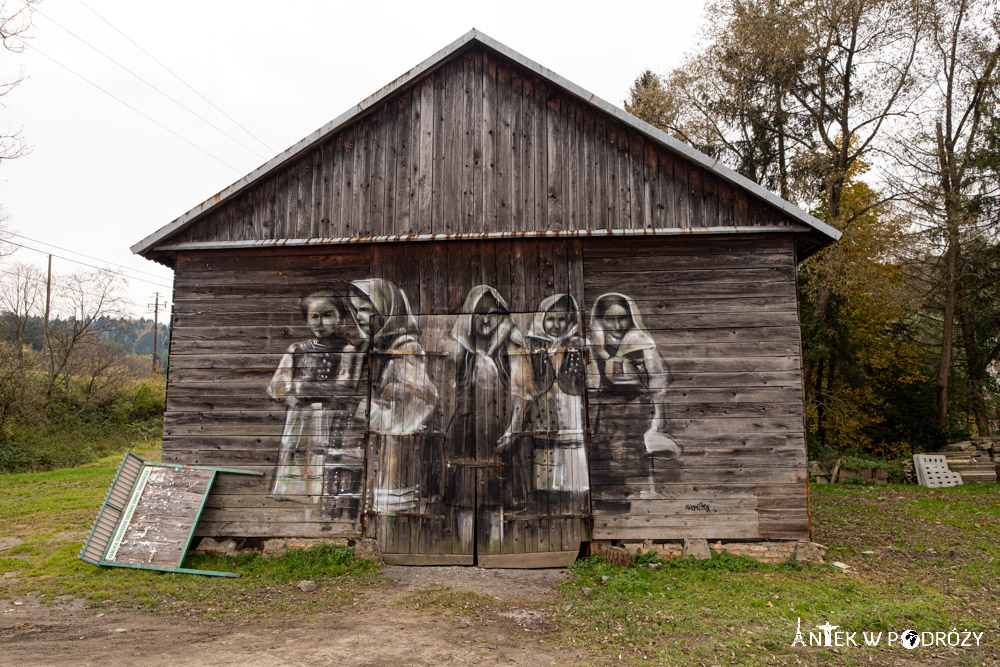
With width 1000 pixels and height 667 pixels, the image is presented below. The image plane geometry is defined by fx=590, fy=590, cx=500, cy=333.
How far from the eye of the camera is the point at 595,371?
777 cm

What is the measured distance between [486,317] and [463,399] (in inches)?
44.9

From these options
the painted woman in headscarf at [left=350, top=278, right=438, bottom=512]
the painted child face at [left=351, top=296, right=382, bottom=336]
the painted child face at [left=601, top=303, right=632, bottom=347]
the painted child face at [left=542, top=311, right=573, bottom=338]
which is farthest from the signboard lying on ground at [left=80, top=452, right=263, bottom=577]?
the painted child face at [left=601, top=303, right=632, bottom=347]

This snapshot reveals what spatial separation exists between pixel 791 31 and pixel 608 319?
15168mm

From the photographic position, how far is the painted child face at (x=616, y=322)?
7793 mm

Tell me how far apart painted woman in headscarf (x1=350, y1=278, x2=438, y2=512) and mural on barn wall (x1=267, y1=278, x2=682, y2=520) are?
14mm

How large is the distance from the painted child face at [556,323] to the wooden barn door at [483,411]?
1 cm

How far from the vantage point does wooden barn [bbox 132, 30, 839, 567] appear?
7.59m

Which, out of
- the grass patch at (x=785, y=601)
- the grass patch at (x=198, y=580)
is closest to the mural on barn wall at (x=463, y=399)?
the grass patch at (x=198, y=580)

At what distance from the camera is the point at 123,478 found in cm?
789

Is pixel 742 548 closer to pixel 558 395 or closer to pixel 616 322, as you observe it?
pixel 558 395

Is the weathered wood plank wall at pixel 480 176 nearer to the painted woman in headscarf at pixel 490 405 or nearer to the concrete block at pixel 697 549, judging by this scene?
the painted woman in headscarf at pixel 490 405

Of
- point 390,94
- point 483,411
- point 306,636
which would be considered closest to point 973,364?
point 483,411

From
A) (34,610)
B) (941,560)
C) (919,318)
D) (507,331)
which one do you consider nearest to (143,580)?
(34,610)

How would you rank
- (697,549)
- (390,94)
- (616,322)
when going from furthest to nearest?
(390,94) → (616,322) → (697,549)
